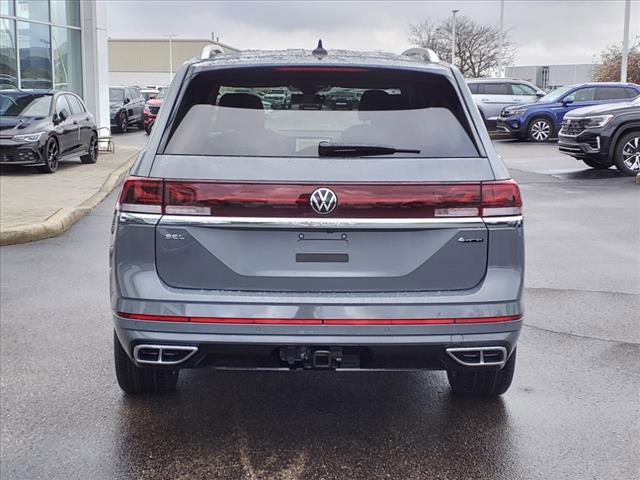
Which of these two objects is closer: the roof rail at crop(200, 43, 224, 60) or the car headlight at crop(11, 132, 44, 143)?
the roof rail at crop(200, 43, 224, 60)

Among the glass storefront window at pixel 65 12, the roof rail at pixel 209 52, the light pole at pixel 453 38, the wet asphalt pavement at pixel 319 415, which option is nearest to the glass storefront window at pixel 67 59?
the glass storefront window at pixel 65 12

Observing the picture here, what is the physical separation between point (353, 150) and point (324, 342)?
32.3 inches

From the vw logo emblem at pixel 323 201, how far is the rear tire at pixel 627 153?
1401 centimetres

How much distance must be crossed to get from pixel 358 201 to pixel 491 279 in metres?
0.66

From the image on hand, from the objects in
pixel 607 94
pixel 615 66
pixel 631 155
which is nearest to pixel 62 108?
pixel 631 155

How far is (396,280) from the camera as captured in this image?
345 cm

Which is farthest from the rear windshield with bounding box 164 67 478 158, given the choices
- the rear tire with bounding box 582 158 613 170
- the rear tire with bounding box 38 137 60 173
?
the rear tire with bounding box 582 158 613 170

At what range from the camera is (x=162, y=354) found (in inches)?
140

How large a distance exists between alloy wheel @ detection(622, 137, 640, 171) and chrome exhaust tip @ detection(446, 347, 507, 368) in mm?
13673

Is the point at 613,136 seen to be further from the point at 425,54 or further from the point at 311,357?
the point at 311,357

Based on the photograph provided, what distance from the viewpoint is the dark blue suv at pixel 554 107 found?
2430 cm

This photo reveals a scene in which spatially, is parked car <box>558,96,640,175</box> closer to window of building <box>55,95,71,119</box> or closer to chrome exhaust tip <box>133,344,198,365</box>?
window of building <box>55,95,71,119</box>

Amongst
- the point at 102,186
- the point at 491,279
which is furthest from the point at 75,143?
the point at 491,279

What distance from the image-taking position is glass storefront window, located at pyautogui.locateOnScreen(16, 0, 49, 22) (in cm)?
2112
